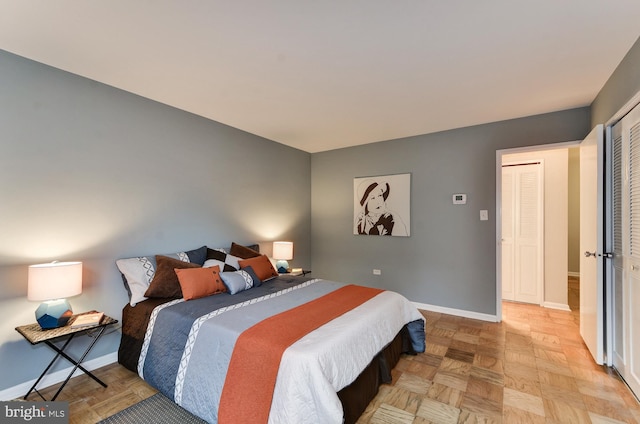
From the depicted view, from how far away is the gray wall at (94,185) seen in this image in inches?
84.2

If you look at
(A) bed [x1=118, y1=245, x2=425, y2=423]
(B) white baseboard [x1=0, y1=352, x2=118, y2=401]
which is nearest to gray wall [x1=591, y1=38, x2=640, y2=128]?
(A) bed [x1=118, y1=245, x2=425, y2=423]

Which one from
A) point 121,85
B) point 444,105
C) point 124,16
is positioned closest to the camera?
point 124,16

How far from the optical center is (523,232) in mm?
4492

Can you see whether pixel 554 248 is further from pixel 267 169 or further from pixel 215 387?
pixel 215 387

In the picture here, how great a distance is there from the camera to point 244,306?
229 centimetres

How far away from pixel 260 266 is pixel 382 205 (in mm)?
2207

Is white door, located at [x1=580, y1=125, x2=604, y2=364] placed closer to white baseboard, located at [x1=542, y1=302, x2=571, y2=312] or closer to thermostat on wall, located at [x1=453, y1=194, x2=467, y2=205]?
thermostat on wall, located at [x1=453, y1=194, x2=467, y2=205]

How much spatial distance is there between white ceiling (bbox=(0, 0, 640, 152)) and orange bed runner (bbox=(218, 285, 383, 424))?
76.9 inches

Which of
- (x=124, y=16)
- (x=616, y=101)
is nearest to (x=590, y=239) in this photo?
(x=616, y=101)

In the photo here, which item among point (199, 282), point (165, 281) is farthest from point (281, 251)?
point (165, 281)

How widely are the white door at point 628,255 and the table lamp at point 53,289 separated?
409 centimetres

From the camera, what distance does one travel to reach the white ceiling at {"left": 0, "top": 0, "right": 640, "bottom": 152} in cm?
169

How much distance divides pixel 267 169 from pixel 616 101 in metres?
3.81

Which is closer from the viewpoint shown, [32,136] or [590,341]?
[32,136]
